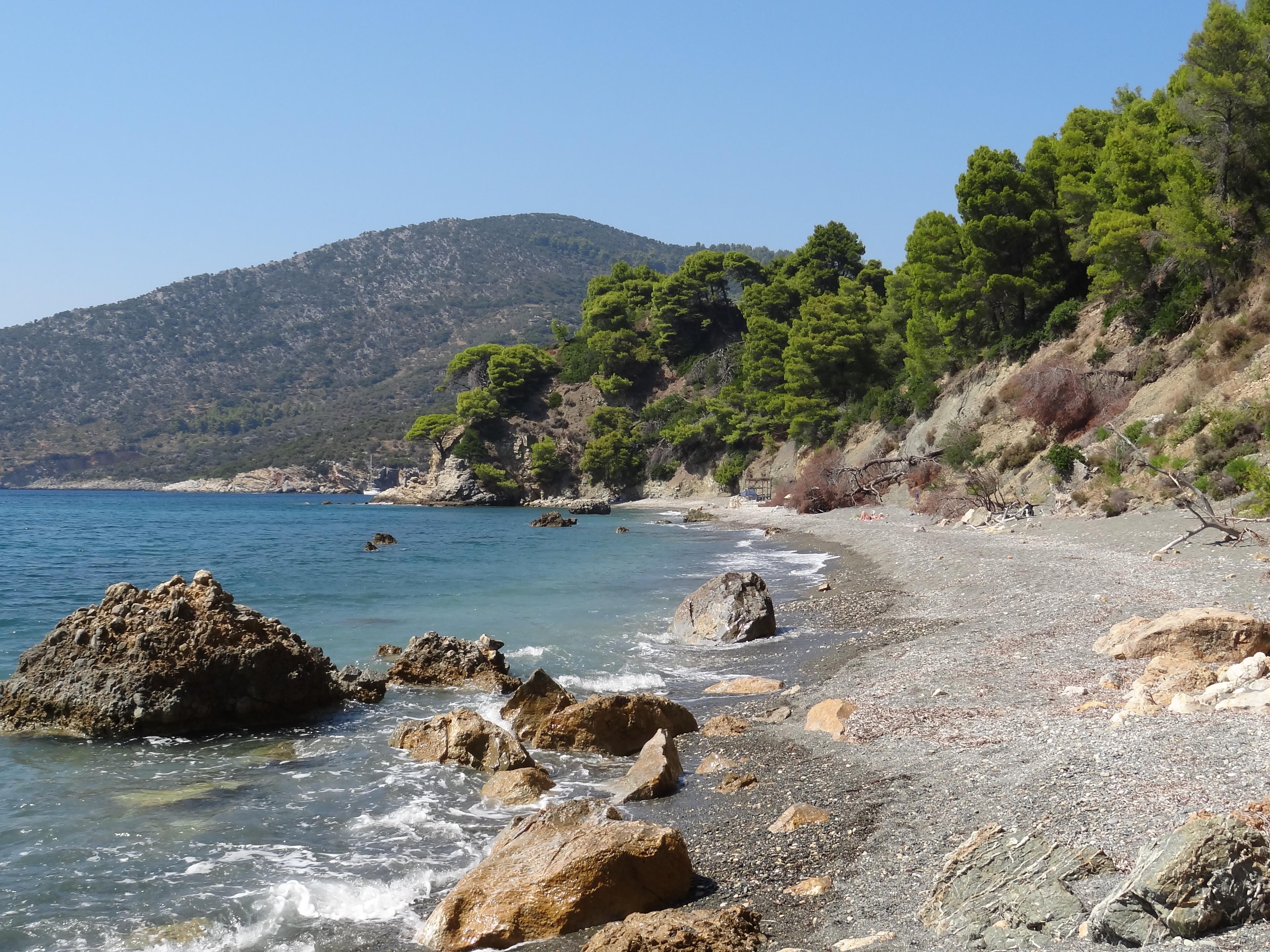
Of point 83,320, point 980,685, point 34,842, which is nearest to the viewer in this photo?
point 34,842

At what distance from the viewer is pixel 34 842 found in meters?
7.28

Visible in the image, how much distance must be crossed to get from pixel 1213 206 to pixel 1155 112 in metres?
9.67

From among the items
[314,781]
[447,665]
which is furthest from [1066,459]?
[314,781]

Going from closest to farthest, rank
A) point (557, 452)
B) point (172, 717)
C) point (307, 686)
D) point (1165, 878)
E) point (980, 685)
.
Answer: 1. point (1165, 878)
2. point (980, 685)
3. point (172, 717)
4. point (307, 686)
5. point (557, 452)

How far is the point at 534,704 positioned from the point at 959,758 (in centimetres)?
484

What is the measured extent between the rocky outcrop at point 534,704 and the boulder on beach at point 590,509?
204 ft

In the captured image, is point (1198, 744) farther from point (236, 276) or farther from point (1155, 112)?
point (236, 276)

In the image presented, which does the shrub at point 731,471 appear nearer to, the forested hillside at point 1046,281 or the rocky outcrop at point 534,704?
the forested hillside at point 1046,281

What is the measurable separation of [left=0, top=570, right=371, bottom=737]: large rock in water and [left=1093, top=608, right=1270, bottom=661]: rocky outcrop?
9614 mm

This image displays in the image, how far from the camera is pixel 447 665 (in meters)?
13.2

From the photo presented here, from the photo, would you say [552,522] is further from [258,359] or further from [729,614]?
[258,359]

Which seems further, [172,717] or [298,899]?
[172,717]

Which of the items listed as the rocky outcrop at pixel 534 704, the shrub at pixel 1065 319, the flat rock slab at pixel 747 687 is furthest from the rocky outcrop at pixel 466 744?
the shrub at pixel 1065 319

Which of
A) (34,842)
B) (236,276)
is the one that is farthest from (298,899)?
(236,276)
